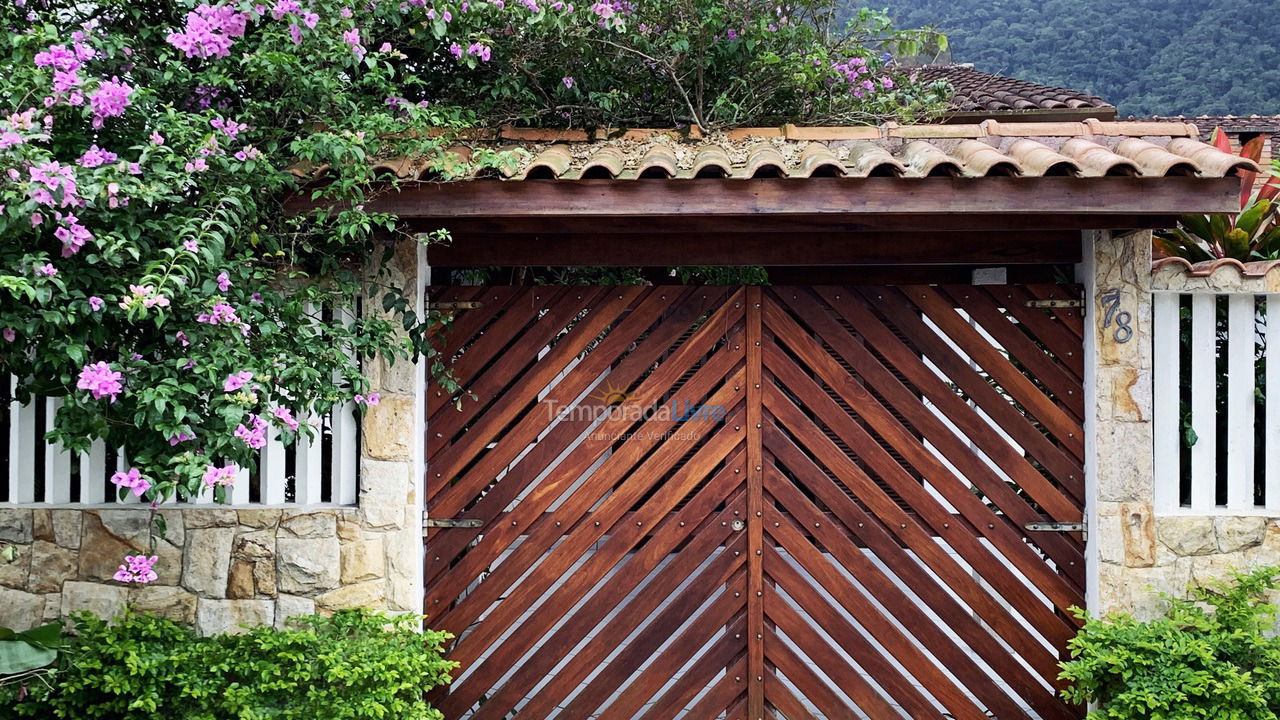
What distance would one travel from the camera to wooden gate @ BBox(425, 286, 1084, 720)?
177 inches

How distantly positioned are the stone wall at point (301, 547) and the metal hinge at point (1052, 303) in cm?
301

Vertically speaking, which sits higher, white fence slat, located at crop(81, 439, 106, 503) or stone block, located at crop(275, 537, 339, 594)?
white fence slat, located at crop(81, 439, 106, 503)

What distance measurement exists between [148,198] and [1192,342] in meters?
4.54

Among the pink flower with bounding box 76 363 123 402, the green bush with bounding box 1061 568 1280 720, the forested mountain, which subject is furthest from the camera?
the forested mountain

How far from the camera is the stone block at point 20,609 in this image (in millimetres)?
4441

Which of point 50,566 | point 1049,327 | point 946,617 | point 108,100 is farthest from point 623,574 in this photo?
point 108,100

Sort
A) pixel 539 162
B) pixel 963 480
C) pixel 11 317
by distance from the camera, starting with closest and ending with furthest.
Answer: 1. pixel 11 317
2. pixel 539 162
3. pixel 963 480

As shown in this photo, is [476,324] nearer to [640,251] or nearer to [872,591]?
[640,251]

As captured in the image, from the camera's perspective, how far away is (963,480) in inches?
186

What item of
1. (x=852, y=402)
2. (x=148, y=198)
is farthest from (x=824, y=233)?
(x=148, y=198)

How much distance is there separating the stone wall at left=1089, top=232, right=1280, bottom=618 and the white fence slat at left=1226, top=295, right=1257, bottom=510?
0.12 m

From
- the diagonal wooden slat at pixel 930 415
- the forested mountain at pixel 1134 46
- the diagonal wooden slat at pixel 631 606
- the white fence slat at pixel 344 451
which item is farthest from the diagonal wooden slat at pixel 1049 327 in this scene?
the forested mountain at pixel 1134 46

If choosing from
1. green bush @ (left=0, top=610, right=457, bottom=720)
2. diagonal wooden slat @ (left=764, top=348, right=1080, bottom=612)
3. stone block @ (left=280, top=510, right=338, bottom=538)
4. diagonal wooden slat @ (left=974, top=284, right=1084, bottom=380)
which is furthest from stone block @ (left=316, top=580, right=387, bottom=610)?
diagonal wooden slat @ (left=974, top=284, right=1084, bottom=380)

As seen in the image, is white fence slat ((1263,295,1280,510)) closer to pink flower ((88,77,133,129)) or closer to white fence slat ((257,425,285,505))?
white fence slat ((257,425,285,505))
